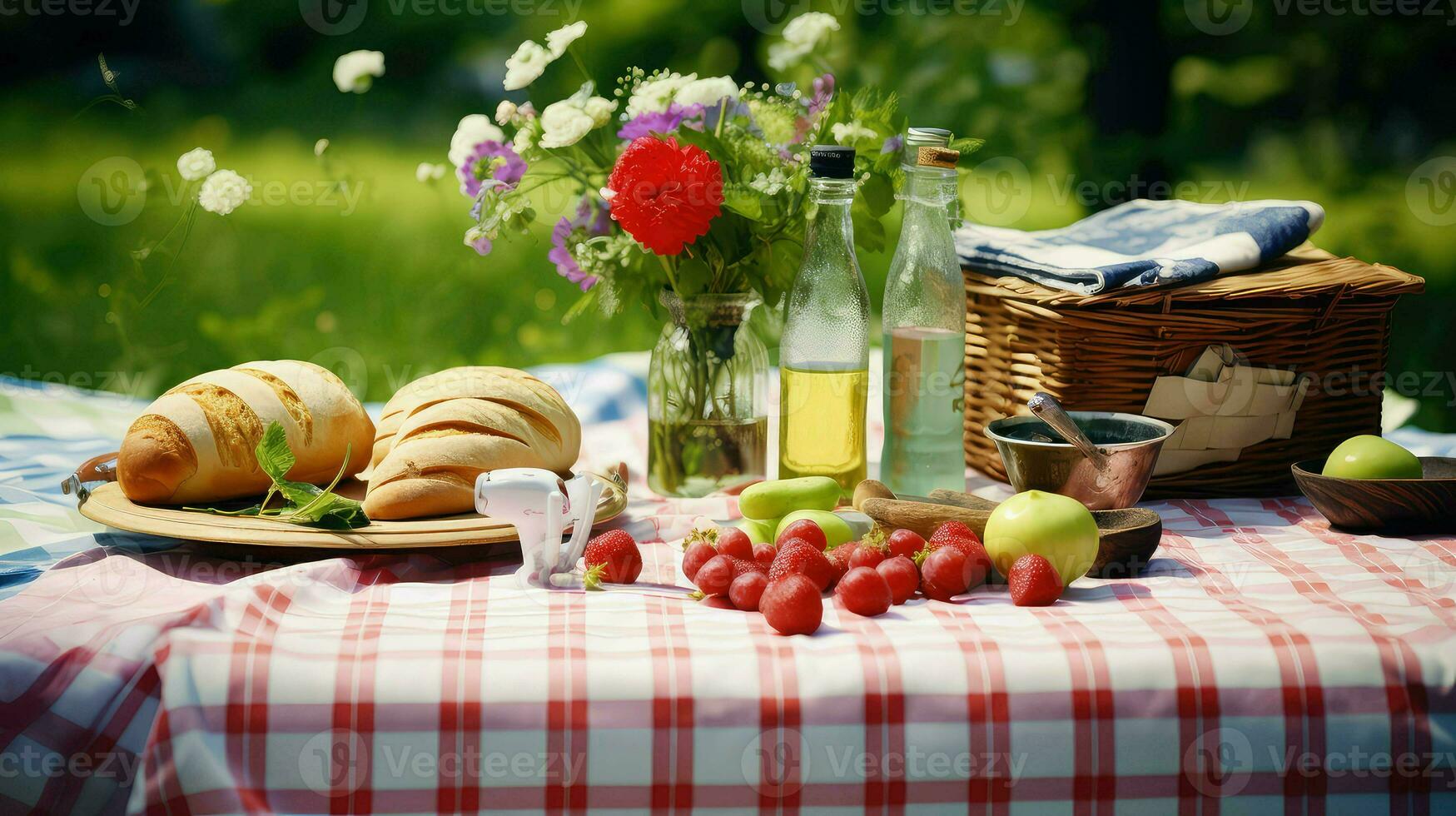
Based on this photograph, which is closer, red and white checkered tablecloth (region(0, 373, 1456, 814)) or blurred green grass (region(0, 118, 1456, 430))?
red and white checkered tablecloth (region(0, 373, 1456, 814))

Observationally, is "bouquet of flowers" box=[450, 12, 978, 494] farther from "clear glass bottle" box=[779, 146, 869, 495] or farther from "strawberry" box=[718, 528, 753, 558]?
"strawberry" box=[718, 528, 753, 558]

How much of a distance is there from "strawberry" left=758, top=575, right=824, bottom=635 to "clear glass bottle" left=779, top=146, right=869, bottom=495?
0.35m

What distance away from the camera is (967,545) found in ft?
2.85

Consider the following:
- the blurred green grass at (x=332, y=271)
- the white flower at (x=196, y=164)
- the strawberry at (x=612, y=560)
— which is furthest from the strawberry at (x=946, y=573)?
the blurred green grass at (x=332, y=271)

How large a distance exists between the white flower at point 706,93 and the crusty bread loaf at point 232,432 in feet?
1.41

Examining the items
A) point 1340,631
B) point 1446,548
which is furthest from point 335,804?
point 1446,548

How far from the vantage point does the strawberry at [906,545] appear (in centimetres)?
88

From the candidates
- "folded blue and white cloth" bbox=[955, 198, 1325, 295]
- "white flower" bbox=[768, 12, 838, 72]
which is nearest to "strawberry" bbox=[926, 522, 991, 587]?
"folded blue and white cloth" bbox=[955, 198, 1325, 295]

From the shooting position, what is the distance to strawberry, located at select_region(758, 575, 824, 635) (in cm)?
75

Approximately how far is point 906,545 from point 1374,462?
1.48 feet

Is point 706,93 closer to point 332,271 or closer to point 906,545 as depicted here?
point 906,545

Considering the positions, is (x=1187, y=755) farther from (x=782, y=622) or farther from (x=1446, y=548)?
(x=1446, y=548)

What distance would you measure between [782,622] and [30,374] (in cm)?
218

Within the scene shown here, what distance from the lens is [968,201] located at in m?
2.44
